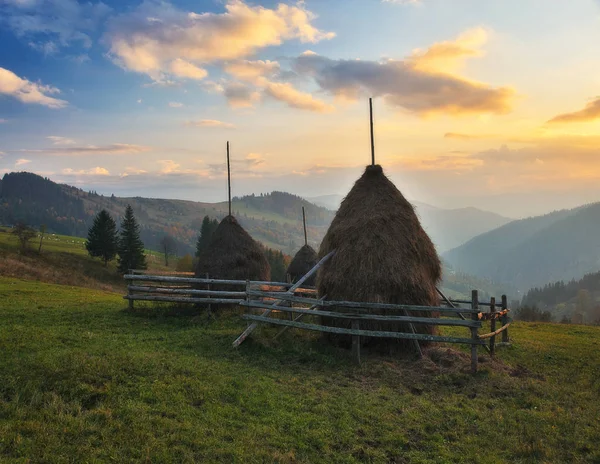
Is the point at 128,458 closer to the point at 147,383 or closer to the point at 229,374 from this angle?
the point at 147,383

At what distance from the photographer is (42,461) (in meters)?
5.09

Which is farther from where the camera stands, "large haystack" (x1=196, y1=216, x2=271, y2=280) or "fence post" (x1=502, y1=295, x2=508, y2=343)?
"large haystack" (x1=196, y1=216, x2=271, y2=280)

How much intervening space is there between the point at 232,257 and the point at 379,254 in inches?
376

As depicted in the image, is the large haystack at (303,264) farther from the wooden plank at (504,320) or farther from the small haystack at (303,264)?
the wooden plank at (504,320)

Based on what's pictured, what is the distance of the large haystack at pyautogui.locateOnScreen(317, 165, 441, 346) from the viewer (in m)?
11.5

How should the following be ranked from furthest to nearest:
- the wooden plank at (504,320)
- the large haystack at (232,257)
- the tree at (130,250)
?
the tree at (130,250)
the large haystack at (232,257)
the wooden plank at (504,320)

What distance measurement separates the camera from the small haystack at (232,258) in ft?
62.7

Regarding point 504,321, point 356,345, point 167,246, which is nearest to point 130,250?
point 356,345

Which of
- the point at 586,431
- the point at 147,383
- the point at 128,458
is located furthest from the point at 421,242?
the point at 128,458

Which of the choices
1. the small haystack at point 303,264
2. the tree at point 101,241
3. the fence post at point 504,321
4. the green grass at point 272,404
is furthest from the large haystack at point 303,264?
the tree at point 101,241

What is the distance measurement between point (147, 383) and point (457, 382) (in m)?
7.15

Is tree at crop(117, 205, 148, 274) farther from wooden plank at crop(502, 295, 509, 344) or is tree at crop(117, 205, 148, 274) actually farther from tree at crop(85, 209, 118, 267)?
wooden plank at crop(502, 295, 509, 344)

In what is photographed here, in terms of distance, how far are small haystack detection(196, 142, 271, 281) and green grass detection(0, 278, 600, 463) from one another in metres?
7.38

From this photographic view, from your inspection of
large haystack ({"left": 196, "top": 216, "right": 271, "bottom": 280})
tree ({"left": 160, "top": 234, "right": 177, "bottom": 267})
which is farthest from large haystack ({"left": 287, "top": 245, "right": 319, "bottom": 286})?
A: tree ({"left": 160, "top": 234, "right": 177, "bottom": 267})
